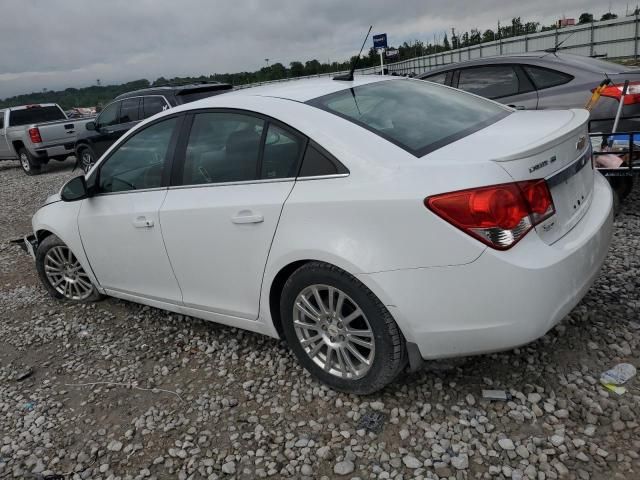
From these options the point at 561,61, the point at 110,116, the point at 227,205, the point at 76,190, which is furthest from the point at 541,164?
the point at 110,116

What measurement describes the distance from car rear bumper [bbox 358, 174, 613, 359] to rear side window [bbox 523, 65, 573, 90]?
167 inches

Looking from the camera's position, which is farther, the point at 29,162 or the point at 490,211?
the point at 29,162

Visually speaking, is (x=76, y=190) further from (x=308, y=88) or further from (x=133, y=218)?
(x=308, y=88)

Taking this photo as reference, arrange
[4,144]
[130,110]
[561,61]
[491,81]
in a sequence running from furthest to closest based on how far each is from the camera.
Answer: [4,144] < [130,110] < [491,81] < [561,61]

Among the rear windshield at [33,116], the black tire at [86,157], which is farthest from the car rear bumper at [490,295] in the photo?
the rear windshield at [33,116]

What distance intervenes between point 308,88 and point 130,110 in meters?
8.53

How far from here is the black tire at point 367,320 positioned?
8.09ft

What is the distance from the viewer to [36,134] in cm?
1370

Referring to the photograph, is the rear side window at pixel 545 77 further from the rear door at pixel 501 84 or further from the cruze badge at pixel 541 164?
the cruze badge at pixel 541 164

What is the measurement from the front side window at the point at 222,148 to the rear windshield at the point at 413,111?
1.37ft

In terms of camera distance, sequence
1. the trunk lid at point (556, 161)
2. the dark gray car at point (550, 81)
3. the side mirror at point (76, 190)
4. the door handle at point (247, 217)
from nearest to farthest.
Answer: the trunk lid at point (556, 161)
the door handle at point (247, 217)
the side mirror at point (76, 190)
the dark gray car at point (550, 81)

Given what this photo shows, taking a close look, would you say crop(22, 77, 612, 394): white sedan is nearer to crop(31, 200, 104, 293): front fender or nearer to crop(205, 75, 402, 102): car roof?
crop(205, 75, 402, 102): car roof

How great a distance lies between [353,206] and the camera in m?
2.41

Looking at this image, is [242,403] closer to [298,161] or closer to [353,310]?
[353,310]
